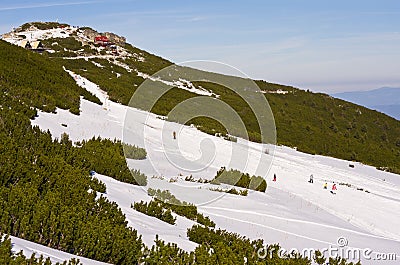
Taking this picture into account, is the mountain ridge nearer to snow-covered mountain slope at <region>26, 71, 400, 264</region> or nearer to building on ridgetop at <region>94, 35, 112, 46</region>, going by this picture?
building on ridgetop at <region>94, 35, 112, 46</region>

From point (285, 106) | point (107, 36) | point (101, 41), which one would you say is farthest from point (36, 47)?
point (107, 36)

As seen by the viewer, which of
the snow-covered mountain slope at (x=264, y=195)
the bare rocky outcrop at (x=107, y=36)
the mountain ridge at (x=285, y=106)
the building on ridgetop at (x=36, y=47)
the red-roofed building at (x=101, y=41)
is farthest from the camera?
the bare rocky outcrop at (x=107, y=36)

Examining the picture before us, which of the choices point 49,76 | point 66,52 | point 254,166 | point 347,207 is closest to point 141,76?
point 66,52

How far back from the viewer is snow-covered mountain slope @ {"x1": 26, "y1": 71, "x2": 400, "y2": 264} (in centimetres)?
864

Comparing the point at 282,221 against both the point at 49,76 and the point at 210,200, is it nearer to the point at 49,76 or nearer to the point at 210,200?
the point at 210,200

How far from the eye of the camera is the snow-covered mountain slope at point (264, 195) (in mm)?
8641

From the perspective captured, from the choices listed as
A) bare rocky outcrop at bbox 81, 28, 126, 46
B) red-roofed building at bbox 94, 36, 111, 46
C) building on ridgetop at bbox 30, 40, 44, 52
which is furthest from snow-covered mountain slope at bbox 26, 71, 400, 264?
bare rocky outcrop at bbox 81, 28, 126, 46

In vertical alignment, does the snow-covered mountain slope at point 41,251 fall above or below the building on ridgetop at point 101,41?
below

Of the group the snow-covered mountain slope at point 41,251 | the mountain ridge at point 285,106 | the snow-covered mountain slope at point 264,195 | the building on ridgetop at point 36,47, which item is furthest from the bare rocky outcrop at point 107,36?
the snow-covered mountain slope at point 41,251

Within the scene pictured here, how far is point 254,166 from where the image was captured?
17109mm

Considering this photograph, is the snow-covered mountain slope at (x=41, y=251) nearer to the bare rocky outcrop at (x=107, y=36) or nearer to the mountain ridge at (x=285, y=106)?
the mountain ridge at (x=285, y=106)

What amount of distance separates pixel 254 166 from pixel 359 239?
7.86 metres

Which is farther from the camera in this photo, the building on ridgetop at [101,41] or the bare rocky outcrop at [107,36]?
the bare rocky outcrop at [107,36]

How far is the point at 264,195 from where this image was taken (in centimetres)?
1227
